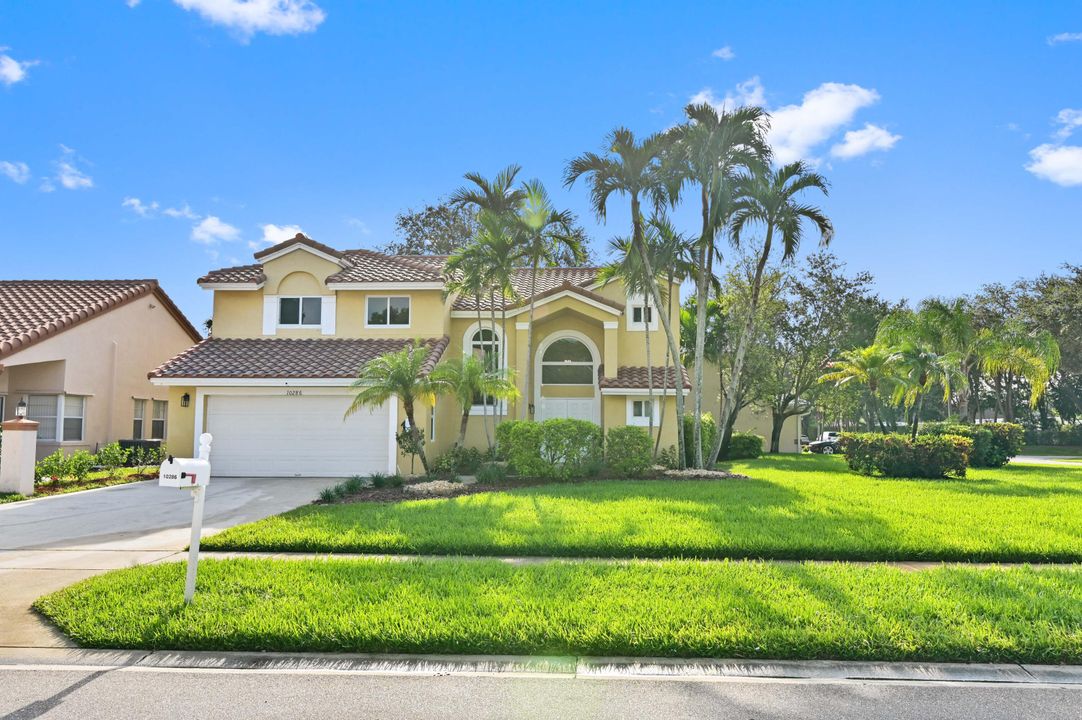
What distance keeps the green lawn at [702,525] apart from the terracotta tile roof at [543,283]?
861 centimetres

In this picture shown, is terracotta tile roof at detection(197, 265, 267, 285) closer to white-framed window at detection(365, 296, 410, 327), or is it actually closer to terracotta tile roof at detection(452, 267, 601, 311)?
white-framed window at detection(365, 296, 410, 327)

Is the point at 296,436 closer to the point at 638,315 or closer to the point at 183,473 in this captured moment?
the point at 638,315

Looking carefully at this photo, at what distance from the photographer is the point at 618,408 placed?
67.1 ft

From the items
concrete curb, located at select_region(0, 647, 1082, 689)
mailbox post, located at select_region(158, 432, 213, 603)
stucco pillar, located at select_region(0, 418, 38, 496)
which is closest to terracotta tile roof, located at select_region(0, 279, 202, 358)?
stucco pillar, located at select_region(0, 418, 38, 496)

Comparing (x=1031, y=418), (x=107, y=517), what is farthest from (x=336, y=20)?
(x=1031, y=418)

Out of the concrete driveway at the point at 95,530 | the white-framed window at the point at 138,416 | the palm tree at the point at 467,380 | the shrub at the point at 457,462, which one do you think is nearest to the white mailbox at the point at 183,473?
the concrete driveway at the point at 95,530

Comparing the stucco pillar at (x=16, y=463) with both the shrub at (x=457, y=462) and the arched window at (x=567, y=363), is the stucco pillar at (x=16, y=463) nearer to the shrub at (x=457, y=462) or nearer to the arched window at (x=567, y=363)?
the shrub at (x=457, y=462)

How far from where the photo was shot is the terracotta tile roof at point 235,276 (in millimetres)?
19875

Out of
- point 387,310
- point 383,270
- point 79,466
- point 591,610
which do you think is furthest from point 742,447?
point 591,610

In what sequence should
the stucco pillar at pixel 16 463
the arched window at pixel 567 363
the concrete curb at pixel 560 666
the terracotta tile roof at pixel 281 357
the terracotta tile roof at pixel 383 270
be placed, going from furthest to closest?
1. the arched window at pixel 567 363
2. the terracotta tile roof at pixel 383 270
3. the terracotta tile roof at pixel 281 357
4. the stucco pillar at pixel 16 463
5. the concrete curb at pixel 560 666

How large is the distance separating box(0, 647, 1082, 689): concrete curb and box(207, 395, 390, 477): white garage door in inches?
485

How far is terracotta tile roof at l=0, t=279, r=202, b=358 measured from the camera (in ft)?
56.2

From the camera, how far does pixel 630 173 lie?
16562 mm

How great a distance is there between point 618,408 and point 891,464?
7.49m
